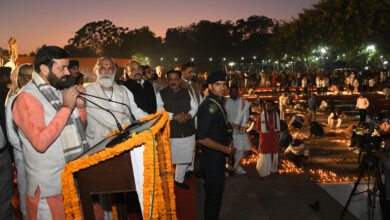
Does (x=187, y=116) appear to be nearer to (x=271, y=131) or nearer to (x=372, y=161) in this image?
(x=271, y=131)

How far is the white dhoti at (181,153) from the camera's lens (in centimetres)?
550

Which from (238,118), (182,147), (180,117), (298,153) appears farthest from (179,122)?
(298,153)

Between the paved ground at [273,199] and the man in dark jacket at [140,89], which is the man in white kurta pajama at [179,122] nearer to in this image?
the man in dark jacket at [140,89]

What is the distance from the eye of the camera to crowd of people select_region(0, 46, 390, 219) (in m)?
2.46

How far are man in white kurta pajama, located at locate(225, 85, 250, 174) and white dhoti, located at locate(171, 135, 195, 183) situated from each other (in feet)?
4.37

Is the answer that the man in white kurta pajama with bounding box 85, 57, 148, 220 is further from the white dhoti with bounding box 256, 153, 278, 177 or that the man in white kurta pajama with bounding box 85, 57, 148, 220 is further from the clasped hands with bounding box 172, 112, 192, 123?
the white dhoti with bounding box 256, 153, 278, 177

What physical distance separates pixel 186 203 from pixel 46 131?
3.23 metres

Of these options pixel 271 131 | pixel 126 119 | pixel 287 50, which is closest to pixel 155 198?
pixel 126 119

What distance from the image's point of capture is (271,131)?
682cm

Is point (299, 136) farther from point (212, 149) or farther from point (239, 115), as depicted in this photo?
point (212, 149)

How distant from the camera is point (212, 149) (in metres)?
3.74

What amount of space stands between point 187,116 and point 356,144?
6.67 meters

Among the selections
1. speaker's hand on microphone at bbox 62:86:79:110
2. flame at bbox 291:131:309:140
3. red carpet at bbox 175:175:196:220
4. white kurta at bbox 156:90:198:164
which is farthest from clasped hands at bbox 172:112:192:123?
flame at bbox 291:131:309:140

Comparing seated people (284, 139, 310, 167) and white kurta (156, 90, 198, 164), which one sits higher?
white kurta (156, 90, 198, 164)
